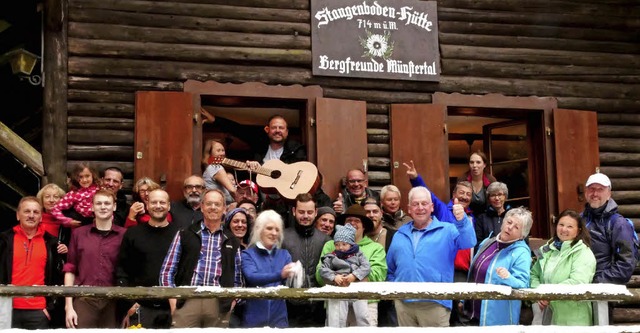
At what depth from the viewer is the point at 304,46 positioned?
10406 mm

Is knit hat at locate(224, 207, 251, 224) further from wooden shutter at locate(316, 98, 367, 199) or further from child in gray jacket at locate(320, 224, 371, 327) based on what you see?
wooden shutter at locate(316, 98, 367, 199)

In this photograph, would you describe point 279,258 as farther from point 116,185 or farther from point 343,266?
point 116,185

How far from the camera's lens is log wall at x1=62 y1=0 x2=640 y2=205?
32.0ft

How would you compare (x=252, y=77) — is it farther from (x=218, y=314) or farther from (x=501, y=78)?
(x=218, y=314)

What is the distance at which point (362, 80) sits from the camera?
34.4ft

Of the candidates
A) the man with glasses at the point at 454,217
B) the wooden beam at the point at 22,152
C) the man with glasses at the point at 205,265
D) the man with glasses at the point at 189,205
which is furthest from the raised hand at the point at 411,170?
the wooden beam at the point at 22,152

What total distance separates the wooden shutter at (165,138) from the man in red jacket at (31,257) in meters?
1.95

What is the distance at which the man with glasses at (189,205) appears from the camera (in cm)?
820

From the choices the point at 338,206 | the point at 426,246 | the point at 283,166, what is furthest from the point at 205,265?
the point at 283,166

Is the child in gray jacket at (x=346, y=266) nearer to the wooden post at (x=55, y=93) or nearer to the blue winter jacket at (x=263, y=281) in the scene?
the blue winter jacket at (x=263, y=281)

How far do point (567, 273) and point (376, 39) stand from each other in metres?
4.04

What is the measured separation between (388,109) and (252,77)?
154 centimetres

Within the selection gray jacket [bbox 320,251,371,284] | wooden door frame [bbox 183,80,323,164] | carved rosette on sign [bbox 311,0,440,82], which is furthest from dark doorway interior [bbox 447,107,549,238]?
gray jacket [bbox 320,251,371,284]

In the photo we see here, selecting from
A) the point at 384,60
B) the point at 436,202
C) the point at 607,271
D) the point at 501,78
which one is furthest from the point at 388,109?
the point at 607,271
